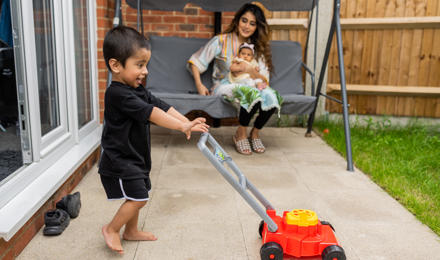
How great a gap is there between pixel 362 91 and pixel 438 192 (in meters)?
1.93

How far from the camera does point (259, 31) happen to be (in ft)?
11.3

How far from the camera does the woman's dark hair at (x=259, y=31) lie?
338 cm

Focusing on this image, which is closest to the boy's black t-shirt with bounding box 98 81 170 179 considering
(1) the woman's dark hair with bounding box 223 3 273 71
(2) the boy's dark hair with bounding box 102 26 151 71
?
(2) the boy's dark hair with bounding box 102 26 151 71

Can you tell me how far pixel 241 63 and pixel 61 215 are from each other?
2.04m

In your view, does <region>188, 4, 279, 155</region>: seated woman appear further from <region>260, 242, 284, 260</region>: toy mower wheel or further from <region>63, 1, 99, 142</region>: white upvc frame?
<region>260, 242, 284, 260</region>: toy mower wheel

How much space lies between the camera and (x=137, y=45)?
5.04 ft

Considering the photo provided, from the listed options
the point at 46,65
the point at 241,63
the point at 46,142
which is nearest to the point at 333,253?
the point at 46,142

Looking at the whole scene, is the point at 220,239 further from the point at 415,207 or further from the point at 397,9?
the point at 397,9

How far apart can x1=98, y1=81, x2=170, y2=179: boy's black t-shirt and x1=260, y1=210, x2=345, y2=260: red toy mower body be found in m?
0.58

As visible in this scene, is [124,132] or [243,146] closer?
[124,132]

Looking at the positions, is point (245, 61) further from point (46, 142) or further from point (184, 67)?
point (46, 142)

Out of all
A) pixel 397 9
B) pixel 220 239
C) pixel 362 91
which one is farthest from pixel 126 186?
pixel 397 9

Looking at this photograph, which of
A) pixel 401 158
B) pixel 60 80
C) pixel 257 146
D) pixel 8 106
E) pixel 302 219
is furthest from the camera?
pixel 257 146

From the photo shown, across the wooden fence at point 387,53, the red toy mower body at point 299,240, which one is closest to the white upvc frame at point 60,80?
the red toy mower body at point 299,240
